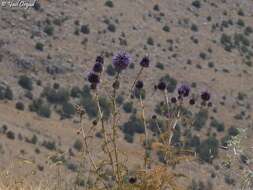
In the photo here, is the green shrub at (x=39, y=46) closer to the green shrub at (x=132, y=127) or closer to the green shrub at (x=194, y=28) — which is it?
the green shrub at (x=132, y=127)

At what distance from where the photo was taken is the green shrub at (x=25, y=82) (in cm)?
3584

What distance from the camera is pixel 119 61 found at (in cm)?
607

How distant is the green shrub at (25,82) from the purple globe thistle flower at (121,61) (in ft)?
98.5

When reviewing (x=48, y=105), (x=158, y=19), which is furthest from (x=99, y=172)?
(x=158, y=19)

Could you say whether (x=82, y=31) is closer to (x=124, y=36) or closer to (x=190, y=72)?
(x=124, y=36)

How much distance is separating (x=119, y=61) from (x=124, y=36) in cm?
3887

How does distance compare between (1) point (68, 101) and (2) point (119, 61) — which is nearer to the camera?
(2) point (119, 61)

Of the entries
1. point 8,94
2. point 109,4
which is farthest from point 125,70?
point 109,4

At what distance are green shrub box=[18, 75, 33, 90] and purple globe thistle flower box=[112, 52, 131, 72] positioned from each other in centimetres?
3003

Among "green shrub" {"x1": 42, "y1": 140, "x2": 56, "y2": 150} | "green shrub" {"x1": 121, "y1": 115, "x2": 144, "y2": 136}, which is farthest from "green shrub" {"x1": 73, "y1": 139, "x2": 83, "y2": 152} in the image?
"green shrub" {"x1": 121, "y1": 115, "x2": 144, "y2": 136}

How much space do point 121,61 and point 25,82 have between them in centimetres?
3012

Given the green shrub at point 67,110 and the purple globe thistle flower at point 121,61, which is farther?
the green shrub at point 67,110

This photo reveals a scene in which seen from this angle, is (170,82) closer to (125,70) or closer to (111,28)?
(125,70)

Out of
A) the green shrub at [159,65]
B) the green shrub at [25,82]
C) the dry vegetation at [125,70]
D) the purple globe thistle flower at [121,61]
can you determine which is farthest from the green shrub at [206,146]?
the purple globe thistle flower at [121,61]
